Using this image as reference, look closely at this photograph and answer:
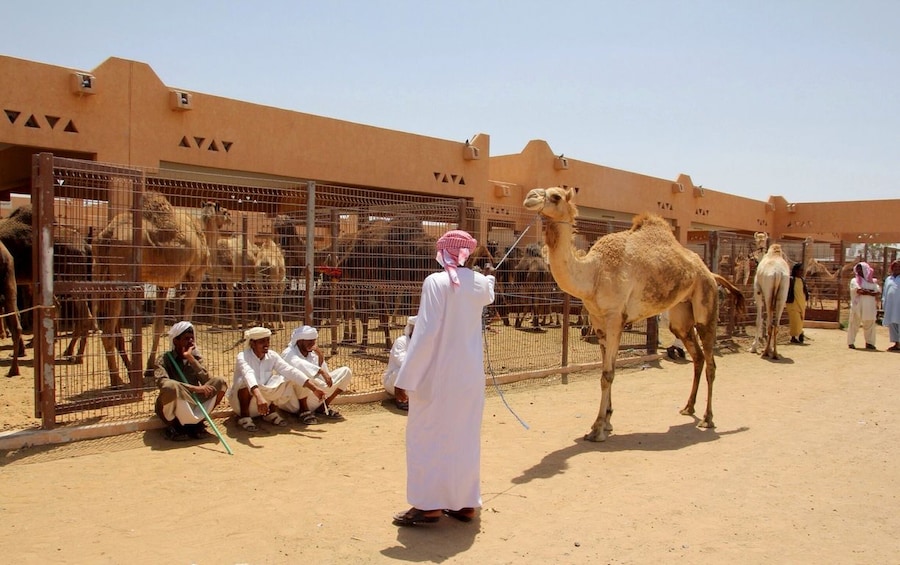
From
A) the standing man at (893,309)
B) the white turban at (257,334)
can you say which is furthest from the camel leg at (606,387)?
the standing man at (893,309)

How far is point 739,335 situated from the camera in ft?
53.9

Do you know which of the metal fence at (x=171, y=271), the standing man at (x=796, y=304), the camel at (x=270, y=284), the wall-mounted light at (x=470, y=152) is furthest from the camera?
the wall-mounted light at (x=470, y=152)

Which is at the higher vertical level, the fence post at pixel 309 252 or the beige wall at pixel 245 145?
the beige wall at pixel 245 145

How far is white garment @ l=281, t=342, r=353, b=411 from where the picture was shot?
7188mm

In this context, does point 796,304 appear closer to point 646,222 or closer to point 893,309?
point 893,309

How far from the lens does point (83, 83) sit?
13.4 metres

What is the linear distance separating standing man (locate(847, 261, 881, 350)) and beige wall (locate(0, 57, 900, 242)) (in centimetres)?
499

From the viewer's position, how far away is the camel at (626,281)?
23.3 ft

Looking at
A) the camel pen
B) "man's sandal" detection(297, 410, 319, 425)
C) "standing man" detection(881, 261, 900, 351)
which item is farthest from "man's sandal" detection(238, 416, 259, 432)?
"standing man" detection(881, 261, 900, 351)

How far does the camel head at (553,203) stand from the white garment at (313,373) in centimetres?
275

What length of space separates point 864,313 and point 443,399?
Answer: 14170 millimetres

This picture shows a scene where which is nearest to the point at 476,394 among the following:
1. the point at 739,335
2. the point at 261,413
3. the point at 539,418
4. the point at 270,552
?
the point at 270,552

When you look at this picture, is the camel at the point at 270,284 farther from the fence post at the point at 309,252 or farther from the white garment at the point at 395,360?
the white garment at the point at 395,360

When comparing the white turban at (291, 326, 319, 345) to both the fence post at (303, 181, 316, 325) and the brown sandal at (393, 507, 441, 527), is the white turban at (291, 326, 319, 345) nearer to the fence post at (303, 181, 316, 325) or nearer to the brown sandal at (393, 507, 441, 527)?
the fence post at (303, 181, 316, 325)
